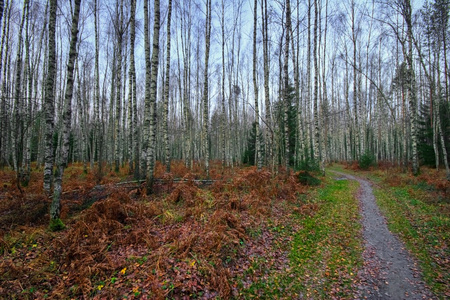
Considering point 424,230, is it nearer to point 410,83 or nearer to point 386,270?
point 386,270

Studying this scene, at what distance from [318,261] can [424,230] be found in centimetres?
375

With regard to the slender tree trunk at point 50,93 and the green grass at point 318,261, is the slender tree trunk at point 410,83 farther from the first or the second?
the slender tree trunk at point 50,93

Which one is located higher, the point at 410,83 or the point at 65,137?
the point at 410,83

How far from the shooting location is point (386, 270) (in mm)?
4109

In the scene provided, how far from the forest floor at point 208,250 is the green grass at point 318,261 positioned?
0.02 metres

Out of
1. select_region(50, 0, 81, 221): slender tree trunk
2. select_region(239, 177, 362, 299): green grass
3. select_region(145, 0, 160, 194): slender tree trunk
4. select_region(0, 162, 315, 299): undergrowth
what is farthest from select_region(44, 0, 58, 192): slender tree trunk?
select_region(239, 177, 362, 299): green grass

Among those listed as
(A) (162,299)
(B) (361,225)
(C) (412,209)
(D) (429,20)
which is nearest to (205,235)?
(A) (162,299)

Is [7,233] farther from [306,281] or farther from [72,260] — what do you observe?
[306,281]

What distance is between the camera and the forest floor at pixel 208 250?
3.45 metres

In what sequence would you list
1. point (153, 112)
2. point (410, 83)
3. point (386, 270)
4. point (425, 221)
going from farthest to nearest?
1. point (410, 83)
2. point (153, 112)
3. point (425, 221)
4. point (386, 270)

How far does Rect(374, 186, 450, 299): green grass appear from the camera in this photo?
3912mm

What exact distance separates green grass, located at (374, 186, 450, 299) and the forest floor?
0.03 m

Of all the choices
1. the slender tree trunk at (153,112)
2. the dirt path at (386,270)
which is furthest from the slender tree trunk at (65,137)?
the dirt path at (386,270)

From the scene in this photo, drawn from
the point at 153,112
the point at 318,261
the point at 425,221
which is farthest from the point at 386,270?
the point at 153,112
